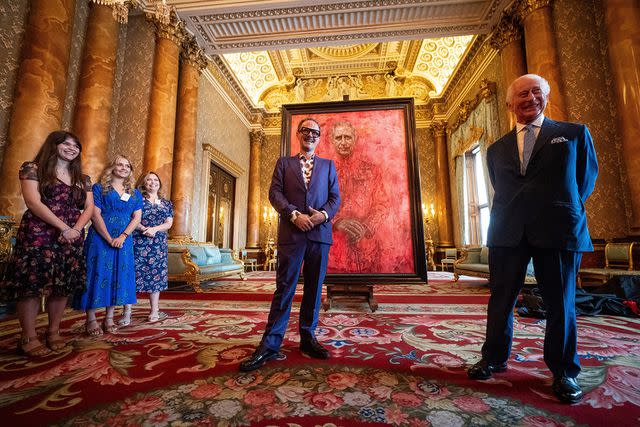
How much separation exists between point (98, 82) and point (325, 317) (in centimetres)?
529

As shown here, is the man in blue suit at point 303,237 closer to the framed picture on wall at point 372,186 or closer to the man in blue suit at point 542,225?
the man in blue suit at point 542,225

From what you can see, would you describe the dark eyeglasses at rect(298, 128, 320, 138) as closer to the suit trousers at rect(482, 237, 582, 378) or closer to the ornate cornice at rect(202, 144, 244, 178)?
the suit trousers at rect(482, 237, 582, 378)

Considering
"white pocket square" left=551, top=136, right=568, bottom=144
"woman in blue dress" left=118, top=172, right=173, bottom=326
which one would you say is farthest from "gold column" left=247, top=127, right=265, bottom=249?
"white pocket square" left=551, top=136, right=568, bottom=144

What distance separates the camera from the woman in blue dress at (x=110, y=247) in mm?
2312

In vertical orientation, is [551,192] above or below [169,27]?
below

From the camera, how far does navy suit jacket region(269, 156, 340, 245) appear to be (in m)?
1.85

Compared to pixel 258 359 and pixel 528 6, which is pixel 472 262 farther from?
pixel 258 359

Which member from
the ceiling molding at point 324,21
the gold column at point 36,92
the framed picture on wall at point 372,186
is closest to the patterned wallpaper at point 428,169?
the ceiling molding at point 324,21

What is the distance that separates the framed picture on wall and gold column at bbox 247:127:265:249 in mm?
7961

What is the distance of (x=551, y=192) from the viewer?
1.38m

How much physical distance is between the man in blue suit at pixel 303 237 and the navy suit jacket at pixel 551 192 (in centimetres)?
104

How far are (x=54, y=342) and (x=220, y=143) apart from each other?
771 centimetres

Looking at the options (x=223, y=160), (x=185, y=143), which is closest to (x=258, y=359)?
(x=185, y=143)

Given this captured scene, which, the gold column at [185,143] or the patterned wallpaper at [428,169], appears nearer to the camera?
the gold column at [185,143]
